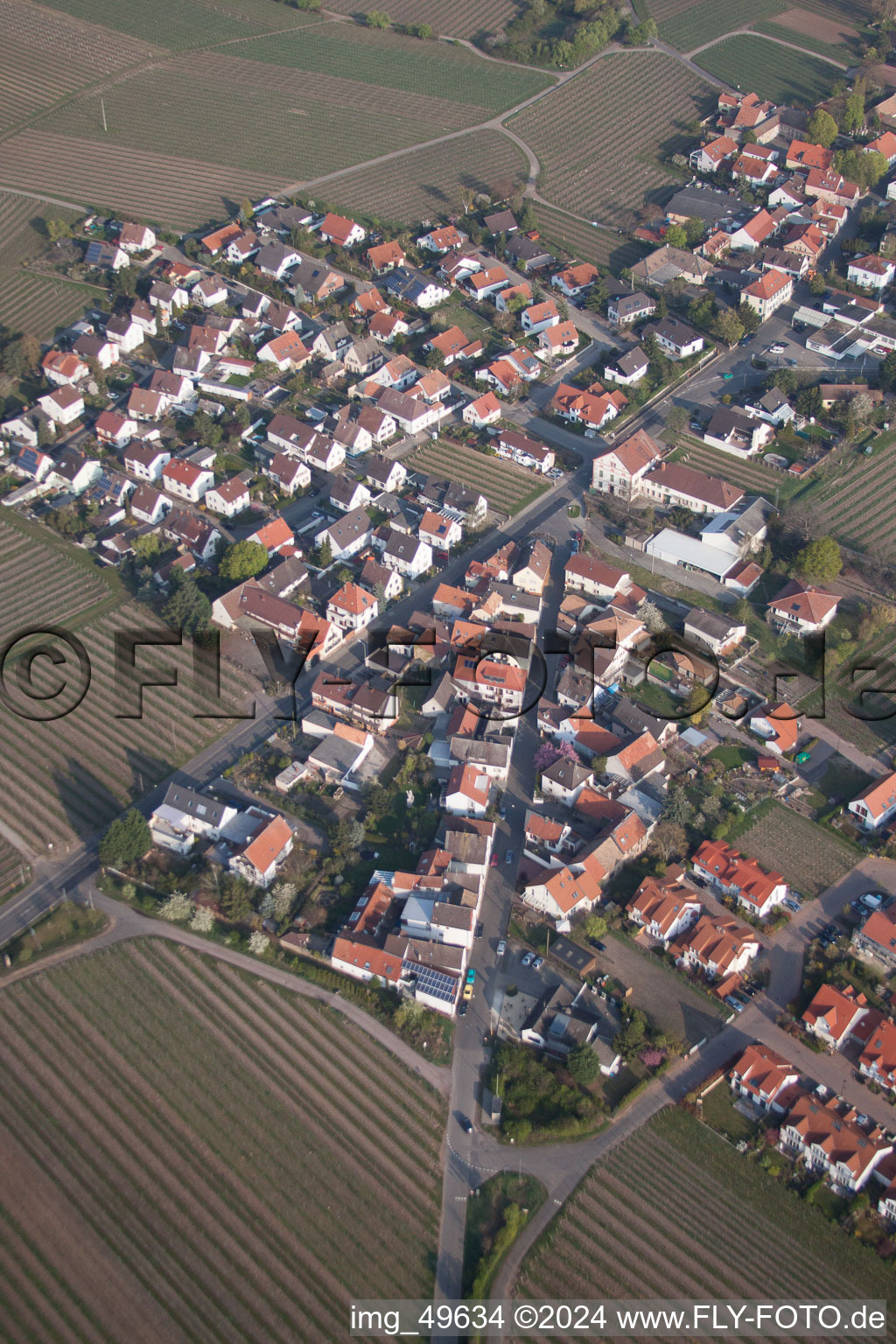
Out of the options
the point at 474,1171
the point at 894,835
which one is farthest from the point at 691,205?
the point at 474,1171

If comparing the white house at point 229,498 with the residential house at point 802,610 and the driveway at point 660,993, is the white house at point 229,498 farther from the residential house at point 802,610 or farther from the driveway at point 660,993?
the driveway at point 660,993

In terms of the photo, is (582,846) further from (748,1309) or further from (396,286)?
(396,286)

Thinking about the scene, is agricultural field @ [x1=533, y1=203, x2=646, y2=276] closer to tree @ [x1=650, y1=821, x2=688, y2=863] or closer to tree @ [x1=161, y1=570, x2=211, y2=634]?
tree @ [x1=161, y1=570, x2=211, y2=634]

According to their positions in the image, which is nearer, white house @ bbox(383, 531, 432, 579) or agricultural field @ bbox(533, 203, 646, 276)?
white house @ bbox(383, 531, 432, 579)

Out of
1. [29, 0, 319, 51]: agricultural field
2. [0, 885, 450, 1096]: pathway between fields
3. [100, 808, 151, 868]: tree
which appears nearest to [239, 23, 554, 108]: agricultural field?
[29, 0, 319, 51]: agricultural field

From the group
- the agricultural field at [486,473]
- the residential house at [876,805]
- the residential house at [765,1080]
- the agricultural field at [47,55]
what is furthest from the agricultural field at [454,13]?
the residential house at [765,1080]
